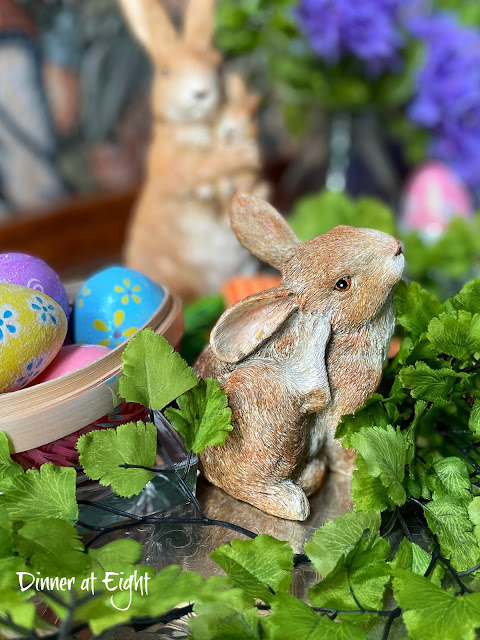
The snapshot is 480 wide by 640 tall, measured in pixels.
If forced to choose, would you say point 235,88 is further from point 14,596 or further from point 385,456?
point 14,596

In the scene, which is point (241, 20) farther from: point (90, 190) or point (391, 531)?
point (391, 531)

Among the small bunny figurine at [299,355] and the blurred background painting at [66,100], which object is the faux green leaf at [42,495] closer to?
the small bunny figurine at [299,355]

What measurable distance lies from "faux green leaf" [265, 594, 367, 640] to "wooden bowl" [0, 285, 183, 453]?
7.9 inches

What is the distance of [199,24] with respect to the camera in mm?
1175

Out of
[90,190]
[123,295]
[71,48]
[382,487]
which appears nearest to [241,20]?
[71,48]

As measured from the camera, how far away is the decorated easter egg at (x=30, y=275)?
1.82ft

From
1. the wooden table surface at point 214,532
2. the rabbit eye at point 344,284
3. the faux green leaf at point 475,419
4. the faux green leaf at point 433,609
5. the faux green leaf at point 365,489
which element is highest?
the rabbit eye at point 344,284

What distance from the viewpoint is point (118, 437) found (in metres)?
0.45

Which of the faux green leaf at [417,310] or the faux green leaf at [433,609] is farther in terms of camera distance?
the faux green leaf at [417,310]

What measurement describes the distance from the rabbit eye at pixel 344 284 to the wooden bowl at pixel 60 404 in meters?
0.18

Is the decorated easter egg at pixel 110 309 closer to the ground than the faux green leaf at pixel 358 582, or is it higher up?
higher up

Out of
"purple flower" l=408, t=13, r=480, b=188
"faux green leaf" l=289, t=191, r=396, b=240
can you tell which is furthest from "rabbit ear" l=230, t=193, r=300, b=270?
"purple flower" l=408, t=13, r=480, b=188

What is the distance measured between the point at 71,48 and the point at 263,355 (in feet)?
4.51

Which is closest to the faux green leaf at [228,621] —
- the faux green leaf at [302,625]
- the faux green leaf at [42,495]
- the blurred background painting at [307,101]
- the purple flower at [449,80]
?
the faux green leaf at [302,625]
